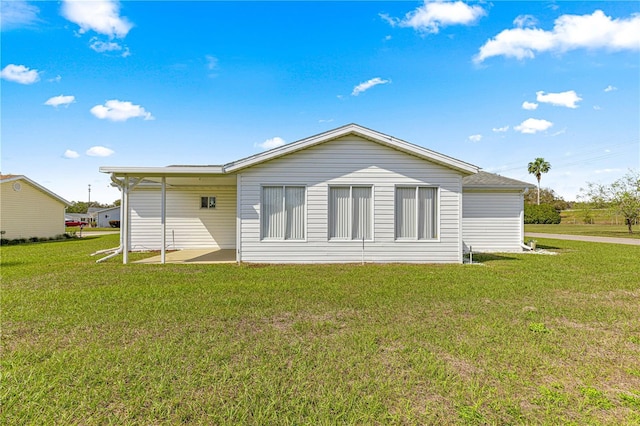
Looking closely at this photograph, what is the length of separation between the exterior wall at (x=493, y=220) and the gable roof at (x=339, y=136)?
13.3 feet

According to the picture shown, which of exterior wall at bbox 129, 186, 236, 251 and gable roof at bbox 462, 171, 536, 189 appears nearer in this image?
gable roof at bbox 462, 171, 536, 189

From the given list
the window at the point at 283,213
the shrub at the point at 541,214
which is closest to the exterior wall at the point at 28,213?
the window at the point at 283,213

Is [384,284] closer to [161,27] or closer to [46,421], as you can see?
[46,421]

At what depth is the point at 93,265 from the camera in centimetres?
887

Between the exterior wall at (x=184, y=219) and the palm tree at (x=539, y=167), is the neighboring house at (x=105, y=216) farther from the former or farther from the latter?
the palm tree at (x=539, y=167)

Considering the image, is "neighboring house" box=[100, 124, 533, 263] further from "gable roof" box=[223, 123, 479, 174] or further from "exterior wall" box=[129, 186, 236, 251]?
"exterior wall" box=[129, 186, 236, 251]

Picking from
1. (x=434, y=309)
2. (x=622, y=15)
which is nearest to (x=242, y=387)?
(x=434, y=309)

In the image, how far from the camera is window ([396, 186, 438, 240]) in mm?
9328

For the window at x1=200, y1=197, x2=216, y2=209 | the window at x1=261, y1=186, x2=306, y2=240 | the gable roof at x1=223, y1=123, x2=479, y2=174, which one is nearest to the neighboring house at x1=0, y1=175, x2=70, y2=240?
the window at x1=200, y1=197, x2=216, y2=209

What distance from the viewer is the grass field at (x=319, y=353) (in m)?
2.33

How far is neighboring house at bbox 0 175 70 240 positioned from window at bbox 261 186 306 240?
18269mm

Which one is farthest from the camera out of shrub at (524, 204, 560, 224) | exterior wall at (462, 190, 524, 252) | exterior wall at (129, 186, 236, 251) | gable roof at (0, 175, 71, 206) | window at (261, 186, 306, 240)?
shrub at (524, 204, 560, 224)

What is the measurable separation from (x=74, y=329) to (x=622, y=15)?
20.4 meters

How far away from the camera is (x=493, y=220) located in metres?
12.5
